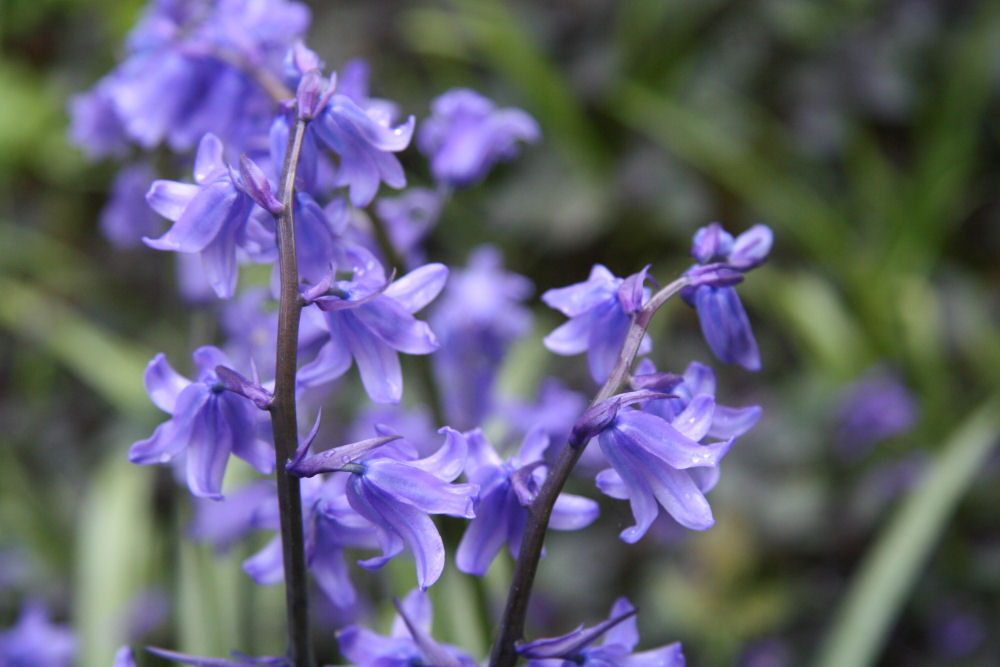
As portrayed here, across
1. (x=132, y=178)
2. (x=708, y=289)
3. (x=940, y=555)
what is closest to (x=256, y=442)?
(x=708, y=289)

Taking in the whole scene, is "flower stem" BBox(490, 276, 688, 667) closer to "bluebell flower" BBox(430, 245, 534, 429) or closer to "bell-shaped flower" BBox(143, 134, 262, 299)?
"bell-shaped flower" BBox(143, 134, 262, 299)

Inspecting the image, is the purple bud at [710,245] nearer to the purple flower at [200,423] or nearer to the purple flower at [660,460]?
the purple flower at [660,460]

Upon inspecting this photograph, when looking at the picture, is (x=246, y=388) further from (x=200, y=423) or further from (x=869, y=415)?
(x=869, y=415)

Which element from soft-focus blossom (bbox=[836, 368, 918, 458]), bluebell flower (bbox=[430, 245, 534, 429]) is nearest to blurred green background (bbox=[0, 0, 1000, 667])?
soft-focus blossom (bbox=[836, 368, 918, 458])

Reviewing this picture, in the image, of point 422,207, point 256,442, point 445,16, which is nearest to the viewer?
point 256,442

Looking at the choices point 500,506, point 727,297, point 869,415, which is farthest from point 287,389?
point 869,415

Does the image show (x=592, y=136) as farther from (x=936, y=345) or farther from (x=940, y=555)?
(x=940, y=555)
